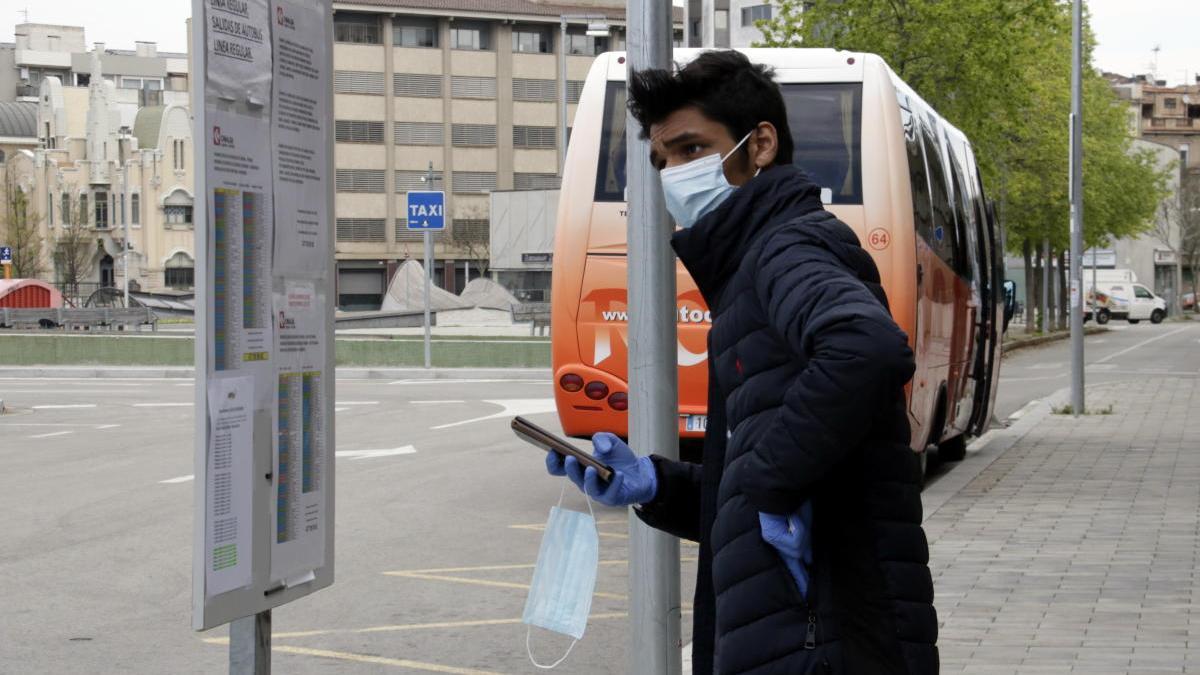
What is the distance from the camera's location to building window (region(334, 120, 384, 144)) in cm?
9731

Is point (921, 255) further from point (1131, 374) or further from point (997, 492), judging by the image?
point (1131, 374)

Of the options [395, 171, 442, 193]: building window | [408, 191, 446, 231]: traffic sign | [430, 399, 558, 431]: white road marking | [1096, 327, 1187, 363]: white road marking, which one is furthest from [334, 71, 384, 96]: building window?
[430, 399, 558, 431]: white road marking

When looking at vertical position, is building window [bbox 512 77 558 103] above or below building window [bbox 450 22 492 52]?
below

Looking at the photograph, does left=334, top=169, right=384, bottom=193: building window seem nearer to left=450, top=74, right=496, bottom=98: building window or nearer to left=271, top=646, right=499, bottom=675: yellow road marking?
left=450, top=74, right=496, bottom=98: building window

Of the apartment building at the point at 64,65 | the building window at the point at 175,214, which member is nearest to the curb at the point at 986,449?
the building window at the point at 175,214

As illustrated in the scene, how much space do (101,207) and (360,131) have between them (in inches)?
824

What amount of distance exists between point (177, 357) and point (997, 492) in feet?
80.6

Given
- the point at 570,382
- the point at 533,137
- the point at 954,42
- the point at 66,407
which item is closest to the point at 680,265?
the point at 570,382

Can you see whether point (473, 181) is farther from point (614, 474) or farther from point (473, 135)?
point (614, 474)

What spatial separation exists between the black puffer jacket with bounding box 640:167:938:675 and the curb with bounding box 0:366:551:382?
2833 centimetres

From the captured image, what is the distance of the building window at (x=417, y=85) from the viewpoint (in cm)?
9825

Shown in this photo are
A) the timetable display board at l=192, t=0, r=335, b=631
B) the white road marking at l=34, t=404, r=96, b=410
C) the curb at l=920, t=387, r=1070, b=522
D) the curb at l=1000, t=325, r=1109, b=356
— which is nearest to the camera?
the timetable display board at l=192, t=0, r=335, b=631

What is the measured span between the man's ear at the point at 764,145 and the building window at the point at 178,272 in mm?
101377

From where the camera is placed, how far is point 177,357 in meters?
35.3
